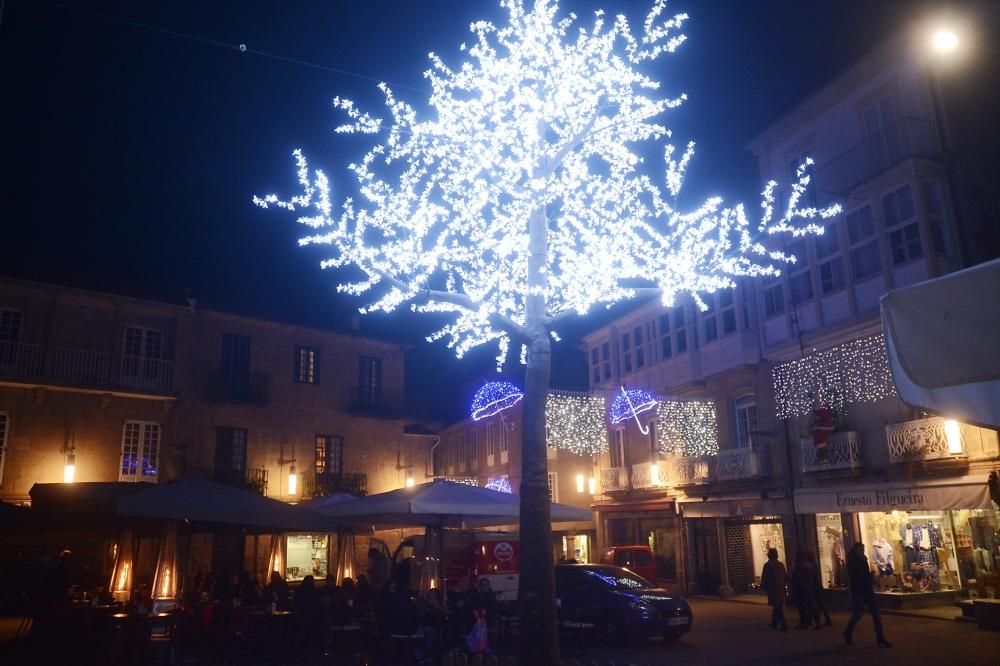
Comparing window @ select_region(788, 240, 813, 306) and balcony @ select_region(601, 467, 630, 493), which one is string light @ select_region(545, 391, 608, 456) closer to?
balcony @ select_region(601, 467, 630, 493)

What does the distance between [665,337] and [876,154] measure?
429 inches

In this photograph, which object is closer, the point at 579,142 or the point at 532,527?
the point at 532,527

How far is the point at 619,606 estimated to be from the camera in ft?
48.7

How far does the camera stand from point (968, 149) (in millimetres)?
6309

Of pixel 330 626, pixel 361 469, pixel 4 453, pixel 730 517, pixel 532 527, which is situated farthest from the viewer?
pixel 361 469

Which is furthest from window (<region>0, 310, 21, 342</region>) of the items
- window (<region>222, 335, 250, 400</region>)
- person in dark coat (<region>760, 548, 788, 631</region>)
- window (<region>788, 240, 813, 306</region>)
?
window (<region>788, 240, 813, 306</region>)

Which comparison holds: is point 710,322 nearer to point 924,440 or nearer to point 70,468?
point 924,440

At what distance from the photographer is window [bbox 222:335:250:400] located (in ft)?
92.7

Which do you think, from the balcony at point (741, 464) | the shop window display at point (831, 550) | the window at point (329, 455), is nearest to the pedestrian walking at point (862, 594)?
the shop window display at point (831, 550)

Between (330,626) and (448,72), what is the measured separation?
944 cm

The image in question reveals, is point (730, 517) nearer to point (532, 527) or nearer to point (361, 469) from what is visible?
point (361, 469)

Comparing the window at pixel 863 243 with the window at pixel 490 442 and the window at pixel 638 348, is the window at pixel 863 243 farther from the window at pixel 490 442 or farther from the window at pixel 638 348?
the window at pixel 490 442

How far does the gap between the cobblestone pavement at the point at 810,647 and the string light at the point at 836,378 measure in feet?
18.0

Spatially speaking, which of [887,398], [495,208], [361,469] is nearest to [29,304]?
[361,469]
